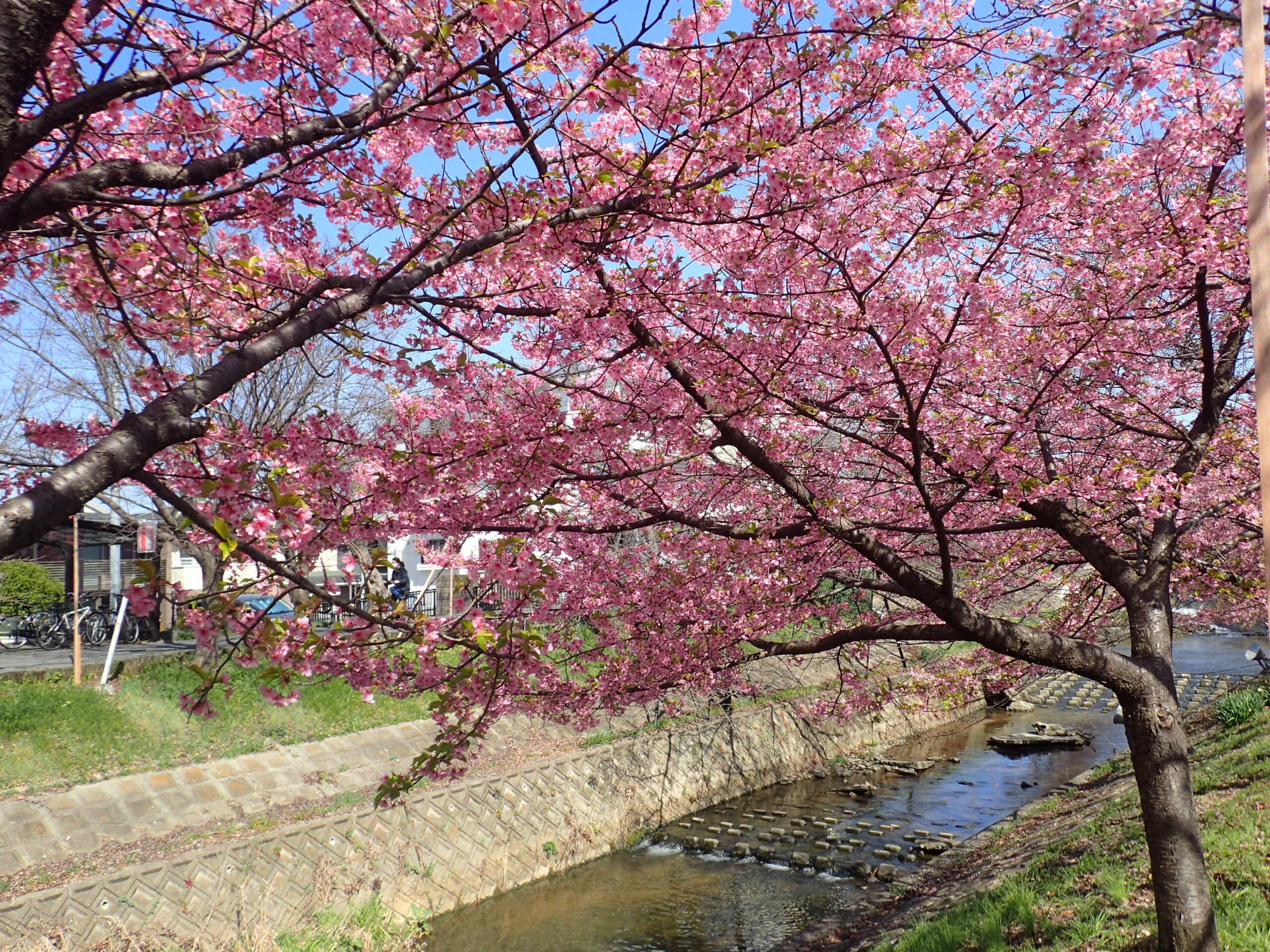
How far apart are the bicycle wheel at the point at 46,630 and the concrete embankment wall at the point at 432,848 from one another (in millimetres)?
10303

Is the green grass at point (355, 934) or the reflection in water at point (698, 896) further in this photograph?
the reflection in water at point (698, 896)

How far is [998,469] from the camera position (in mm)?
5297

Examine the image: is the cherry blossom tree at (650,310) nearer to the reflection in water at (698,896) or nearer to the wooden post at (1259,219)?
the wooden post at (1259,219)

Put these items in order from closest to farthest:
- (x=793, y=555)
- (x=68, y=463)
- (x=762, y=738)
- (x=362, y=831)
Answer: (x=68, y=463), (x=793, y=555), (x=362, y=831), (x=762, y=738)

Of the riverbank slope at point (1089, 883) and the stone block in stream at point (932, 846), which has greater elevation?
the riverbank slope at point (1089, 883)

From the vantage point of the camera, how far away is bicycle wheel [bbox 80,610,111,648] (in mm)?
17297

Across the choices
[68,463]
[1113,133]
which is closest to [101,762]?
[68,463]

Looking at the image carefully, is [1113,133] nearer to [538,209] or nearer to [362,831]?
[538,209]

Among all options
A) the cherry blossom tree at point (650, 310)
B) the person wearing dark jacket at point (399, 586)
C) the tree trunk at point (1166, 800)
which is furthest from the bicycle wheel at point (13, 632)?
the tree trunk at point (1166, 800)

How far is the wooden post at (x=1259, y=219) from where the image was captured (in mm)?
2090

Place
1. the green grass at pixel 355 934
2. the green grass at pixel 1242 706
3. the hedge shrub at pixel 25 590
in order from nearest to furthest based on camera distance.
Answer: the green grass at pixel 355 934, the green grass at pixel 1242 706, the hedge shrub at pixel 25 590

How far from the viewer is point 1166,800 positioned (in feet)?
16.8

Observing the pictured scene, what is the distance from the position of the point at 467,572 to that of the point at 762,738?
15168 mm

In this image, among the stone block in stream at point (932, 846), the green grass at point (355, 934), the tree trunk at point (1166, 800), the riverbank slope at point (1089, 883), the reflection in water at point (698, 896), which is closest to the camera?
the tree trunk at point (1166, 800)
